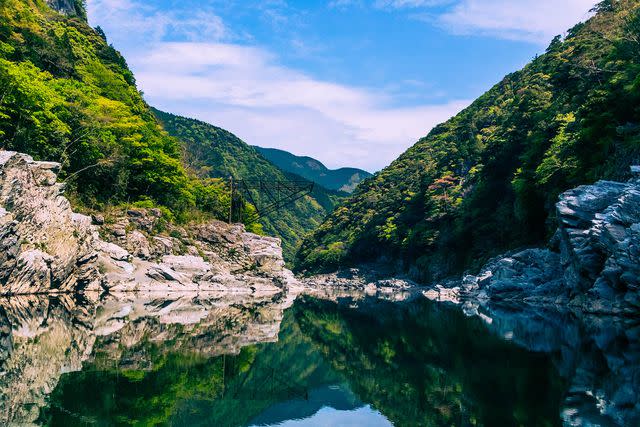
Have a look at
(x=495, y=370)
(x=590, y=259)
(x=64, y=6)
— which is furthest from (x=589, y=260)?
(x=64, y=6)

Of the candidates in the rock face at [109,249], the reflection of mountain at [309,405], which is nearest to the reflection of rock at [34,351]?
the reflection of mountain at [309,405]

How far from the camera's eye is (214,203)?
6016cm

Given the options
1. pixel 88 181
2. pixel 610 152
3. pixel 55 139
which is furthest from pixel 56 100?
pixel 610 152

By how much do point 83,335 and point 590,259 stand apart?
2423 centimetres

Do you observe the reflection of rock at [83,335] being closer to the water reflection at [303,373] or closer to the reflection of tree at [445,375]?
the water reflection at [303,373]

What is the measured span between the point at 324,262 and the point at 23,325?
95903mm

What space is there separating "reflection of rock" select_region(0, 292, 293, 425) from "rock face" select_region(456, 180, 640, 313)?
→ 15714 millimetres

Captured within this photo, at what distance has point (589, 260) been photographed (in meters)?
26.9

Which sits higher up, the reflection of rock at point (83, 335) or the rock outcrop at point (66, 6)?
the rock outcrop at point (66, 6)

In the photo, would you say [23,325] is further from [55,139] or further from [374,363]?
[55,139]

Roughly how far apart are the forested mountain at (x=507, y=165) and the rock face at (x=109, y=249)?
85.7ft

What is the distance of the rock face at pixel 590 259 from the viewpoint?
2300 cm

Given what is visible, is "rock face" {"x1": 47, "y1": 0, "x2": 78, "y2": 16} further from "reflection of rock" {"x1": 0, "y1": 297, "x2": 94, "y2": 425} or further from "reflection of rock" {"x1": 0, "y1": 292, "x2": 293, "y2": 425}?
"reflection of rock" {"x1": 0, "y1": 297, "x2": 94, "y2": 425}

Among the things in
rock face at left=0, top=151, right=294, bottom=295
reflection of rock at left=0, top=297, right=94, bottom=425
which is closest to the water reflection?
reflection of rock at left=0, top=297, right=94, bottom=425
